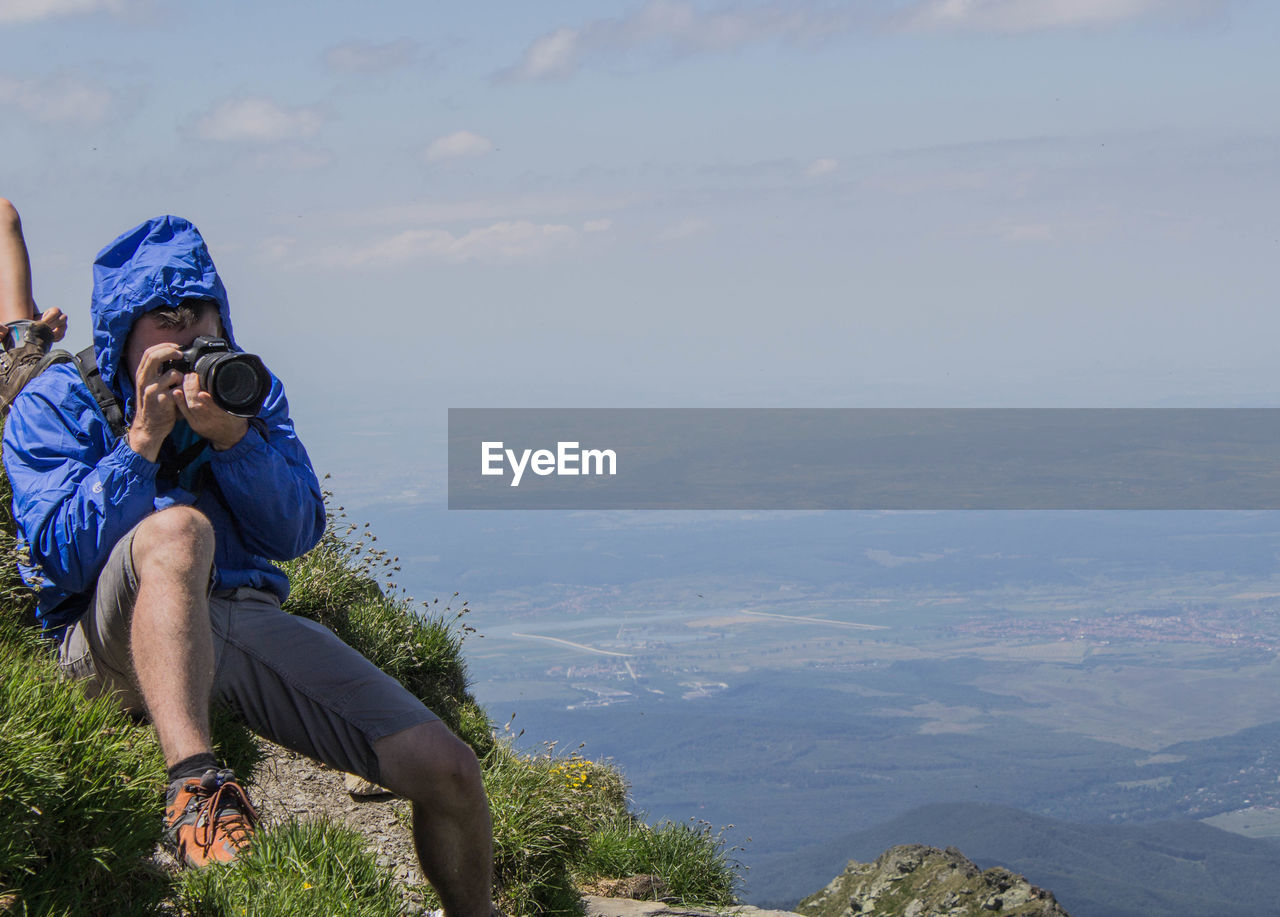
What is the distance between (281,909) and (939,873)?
966cm

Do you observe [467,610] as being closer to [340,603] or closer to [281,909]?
[340,603]

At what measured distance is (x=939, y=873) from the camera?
1168 cm

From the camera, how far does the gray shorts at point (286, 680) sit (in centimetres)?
390

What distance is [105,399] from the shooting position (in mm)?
4168

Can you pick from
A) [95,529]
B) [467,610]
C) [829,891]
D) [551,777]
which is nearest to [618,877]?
[551,777]

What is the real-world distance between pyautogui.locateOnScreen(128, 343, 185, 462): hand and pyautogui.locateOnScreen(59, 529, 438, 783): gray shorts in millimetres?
409

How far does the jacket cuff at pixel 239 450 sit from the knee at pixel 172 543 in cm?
39

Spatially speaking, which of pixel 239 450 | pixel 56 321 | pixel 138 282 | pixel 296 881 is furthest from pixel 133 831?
pixel 56 321

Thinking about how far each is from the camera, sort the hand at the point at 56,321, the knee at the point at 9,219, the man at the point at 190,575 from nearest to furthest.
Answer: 1. the man at the point at 190,575
2. the hand at the point at 56,321
3. the knee at the point at 9,219

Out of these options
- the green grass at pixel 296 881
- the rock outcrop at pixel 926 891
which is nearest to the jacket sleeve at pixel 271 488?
the green grass at pixel 296 881

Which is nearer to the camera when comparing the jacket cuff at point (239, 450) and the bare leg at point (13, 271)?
the jacket cuff at point (239, 450)

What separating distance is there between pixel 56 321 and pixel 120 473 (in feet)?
9.84

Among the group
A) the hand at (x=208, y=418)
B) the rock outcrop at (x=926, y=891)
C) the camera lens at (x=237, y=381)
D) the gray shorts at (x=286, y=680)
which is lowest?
the rock outcrop at (x=926, y=891)

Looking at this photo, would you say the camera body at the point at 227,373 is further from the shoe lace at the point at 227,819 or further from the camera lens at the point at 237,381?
the shoe lace at the point at 227,819
